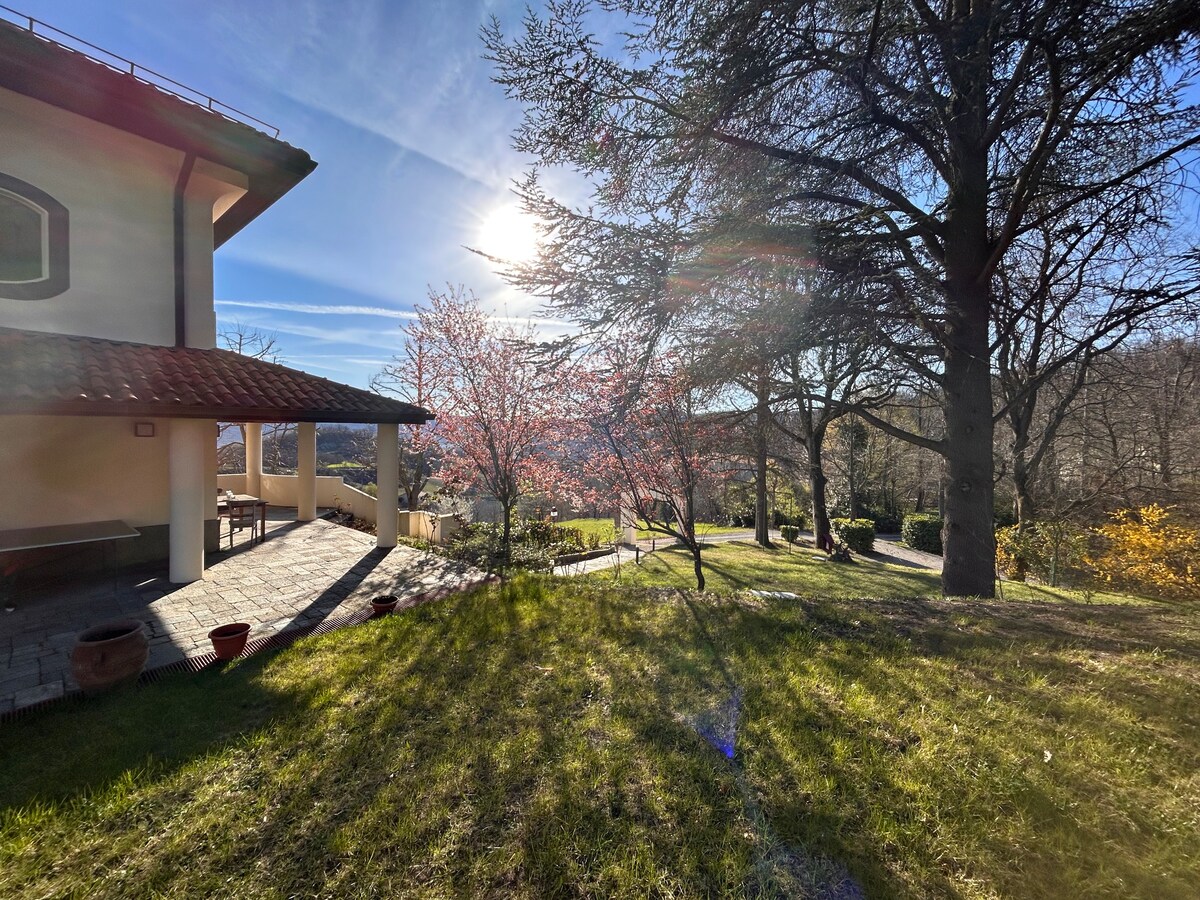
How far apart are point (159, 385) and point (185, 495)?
1467 mm

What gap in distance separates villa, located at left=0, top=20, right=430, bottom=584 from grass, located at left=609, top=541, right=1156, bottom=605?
20.8 feet

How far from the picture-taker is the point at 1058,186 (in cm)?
526

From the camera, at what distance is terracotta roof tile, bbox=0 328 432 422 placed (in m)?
4.79

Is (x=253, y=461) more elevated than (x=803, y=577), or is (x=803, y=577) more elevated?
(x=253, y=461)

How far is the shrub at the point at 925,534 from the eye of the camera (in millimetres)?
19016

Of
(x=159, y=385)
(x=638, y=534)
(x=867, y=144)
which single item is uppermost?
(x=867, y=144)

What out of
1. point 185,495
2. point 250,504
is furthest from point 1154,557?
point 250,504

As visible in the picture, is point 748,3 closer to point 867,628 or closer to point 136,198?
point 867,628

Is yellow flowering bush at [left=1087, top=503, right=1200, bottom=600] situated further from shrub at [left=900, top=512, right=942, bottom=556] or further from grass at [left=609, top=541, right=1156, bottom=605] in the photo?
shrub at [left=900, top=512, right=942, bottom=556]

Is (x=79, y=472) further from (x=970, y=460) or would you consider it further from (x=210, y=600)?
(x=970, y=460)

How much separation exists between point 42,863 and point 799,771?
3.68 meters

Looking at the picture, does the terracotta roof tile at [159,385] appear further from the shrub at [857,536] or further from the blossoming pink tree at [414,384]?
the shrub at [857,536]

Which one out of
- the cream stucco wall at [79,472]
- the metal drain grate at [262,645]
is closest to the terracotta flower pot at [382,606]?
the metal drain grate at [262,645]

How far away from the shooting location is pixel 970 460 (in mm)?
6414
